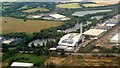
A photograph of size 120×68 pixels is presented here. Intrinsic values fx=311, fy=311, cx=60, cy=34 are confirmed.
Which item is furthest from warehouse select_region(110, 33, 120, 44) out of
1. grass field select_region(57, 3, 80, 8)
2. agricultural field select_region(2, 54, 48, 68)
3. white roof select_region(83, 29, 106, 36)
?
grass field select_region(57, 3, 80, 8)

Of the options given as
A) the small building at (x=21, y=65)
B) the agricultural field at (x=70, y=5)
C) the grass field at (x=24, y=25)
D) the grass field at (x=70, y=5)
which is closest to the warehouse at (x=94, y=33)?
the grass field at (x=24, y=25)

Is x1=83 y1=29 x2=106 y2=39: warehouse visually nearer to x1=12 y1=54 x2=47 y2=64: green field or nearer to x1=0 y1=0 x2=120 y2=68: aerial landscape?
x1=0 y1=0 x2=120 y2=68: aerial landscape

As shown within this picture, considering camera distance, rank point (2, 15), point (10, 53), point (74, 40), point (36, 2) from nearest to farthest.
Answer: point (10, 53) < point (74, 40) < point (2, 15) < point (36, 2)

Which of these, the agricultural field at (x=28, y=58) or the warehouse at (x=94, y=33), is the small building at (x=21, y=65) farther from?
the warehouse at (x=94, y=33)

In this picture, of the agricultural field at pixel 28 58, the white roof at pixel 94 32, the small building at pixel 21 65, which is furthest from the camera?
the white roof at pixel 94 32

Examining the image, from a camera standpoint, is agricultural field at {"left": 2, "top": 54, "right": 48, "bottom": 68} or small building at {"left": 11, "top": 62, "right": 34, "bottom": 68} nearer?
small building at {"left": 11, "top": 62, "right": 34, "bottom": 68}

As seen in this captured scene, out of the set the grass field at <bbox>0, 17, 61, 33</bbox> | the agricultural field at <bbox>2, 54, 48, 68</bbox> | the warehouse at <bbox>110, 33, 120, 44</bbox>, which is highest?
the grass field at <bbox>0, 17, 61, 33</bbox>

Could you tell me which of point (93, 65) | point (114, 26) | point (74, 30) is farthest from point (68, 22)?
point (93, 65)

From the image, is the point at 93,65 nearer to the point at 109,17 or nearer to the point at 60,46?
the point at 60,46
